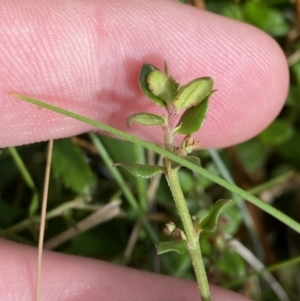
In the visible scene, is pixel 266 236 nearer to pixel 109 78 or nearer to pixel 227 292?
pixel 227 292

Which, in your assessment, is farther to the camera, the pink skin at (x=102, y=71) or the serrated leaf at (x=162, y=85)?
the pink skin at (x=102, y=71)

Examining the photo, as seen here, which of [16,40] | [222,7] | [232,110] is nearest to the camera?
[16,40]

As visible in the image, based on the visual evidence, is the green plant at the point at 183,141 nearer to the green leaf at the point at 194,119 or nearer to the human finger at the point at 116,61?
the green leaf at the point at 194,119

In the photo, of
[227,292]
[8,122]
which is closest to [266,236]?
[227,292]

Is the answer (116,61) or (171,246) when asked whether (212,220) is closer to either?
(171,246)

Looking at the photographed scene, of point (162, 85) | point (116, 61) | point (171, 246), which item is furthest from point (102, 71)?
point (171, 246)

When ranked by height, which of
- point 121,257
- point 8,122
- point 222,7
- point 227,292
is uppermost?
point 222,7

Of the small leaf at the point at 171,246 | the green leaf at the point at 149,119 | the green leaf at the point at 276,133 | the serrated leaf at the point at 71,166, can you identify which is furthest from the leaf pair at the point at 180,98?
the green leaf at the point at 276,133
